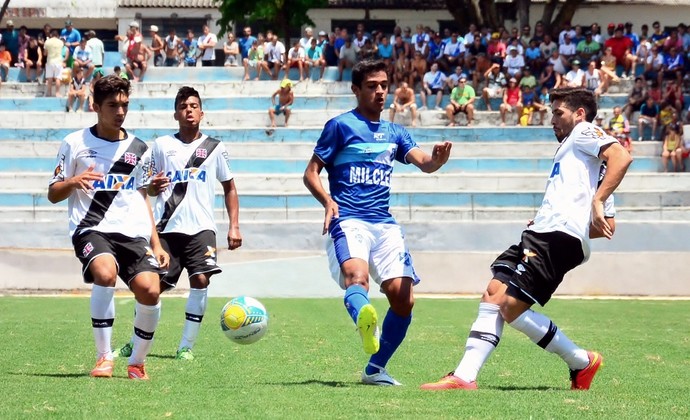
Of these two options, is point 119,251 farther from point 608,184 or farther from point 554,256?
point 608,184

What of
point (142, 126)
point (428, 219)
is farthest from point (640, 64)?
point (142, 126)

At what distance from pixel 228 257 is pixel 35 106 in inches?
497

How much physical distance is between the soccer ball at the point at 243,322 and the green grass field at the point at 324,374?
295mm

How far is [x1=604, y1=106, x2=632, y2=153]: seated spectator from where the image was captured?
29.6 m

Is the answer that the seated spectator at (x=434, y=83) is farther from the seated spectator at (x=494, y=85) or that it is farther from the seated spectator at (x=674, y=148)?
the seated spectator at (x=674, y=148)

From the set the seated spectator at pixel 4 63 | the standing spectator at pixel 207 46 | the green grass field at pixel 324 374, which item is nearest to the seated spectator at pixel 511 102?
the standing spectator at pixel 207 46

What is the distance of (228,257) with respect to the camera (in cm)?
2333

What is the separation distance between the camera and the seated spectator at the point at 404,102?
3150 centimetres

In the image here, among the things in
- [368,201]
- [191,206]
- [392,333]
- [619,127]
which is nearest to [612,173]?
[368,201]

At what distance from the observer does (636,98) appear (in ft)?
102

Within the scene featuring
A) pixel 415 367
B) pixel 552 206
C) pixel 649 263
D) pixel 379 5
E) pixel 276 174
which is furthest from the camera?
pixel 379 5

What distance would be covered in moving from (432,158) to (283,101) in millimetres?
24056

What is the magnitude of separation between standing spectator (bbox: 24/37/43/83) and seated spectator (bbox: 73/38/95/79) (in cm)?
159

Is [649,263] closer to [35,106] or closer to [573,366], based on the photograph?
[573,366]
